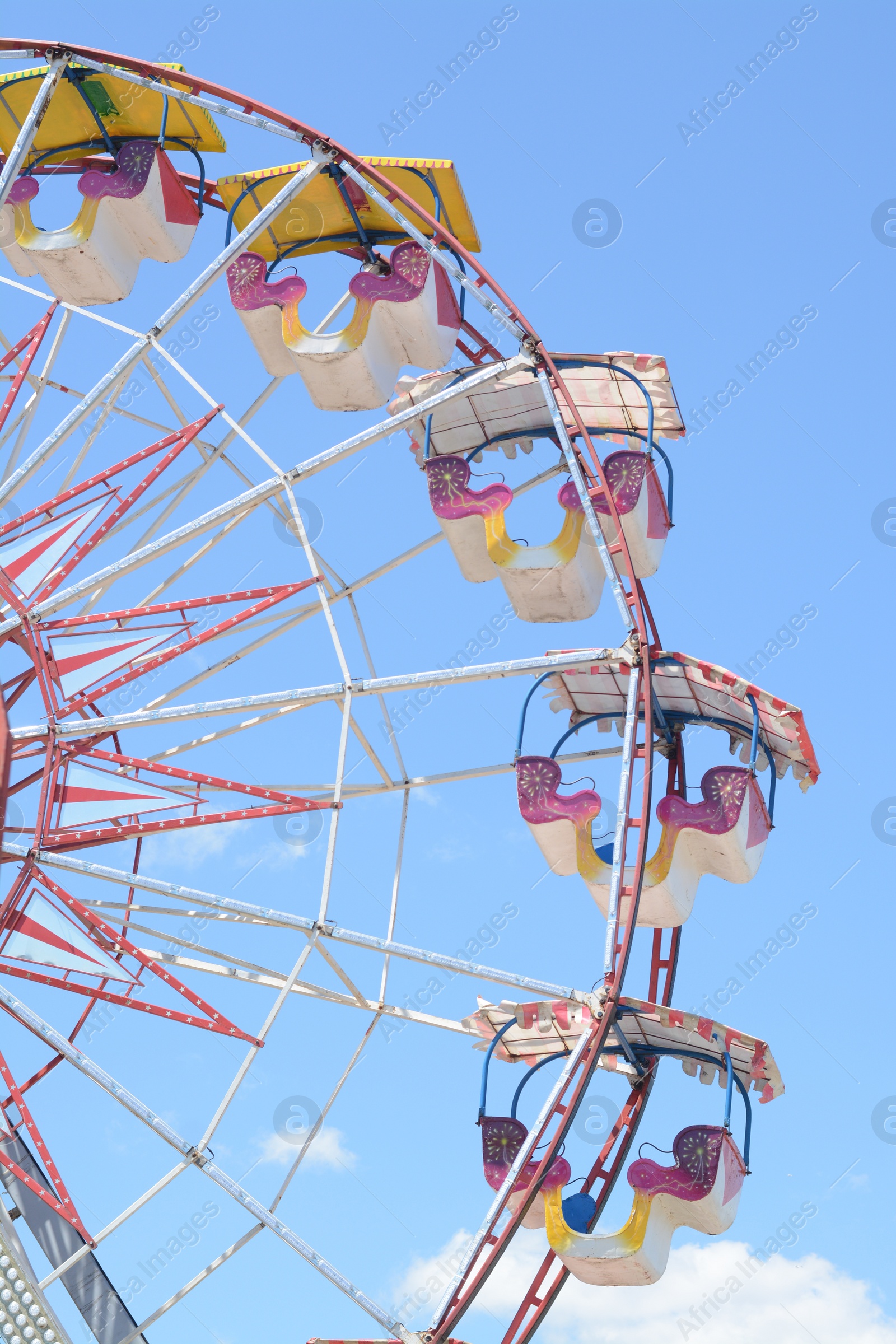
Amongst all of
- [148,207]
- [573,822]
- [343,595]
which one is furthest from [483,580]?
[148,207]

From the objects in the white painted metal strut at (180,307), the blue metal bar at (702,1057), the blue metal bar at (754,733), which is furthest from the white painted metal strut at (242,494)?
the blue metal bar at (702,1057)

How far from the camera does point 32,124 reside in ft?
58.3

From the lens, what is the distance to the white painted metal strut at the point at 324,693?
15.9 m

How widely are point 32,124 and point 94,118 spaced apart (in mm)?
2025

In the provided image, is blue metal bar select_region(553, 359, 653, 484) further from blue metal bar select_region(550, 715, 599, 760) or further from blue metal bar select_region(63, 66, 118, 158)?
blue metal bar select_region(63, 66, 118, 158)

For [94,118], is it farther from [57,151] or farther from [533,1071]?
[533,1071]

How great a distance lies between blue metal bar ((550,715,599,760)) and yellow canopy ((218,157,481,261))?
5257mm

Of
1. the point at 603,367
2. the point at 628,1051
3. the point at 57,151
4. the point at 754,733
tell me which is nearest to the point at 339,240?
the point at 57,151

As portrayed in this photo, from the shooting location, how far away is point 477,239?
19.6 m

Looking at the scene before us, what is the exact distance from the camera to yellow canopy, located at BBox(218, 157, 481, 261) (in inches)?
736

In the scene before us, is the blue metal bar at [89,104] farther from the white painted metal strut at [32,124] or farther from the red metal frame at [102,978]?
the red metal frame at [102,978]

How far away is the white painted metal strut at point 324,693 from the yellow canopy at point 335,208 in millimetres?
4930

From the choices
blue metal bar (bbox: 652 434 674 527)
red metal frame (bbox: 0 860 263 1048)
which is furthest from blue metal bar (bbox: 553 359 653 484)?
red metal frame (bbox: 0 860 263 1048)

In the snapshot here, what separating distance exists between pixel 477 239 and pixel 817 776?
7.04m
